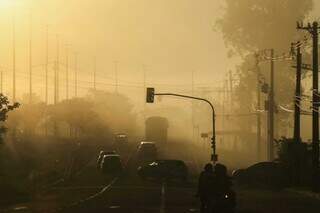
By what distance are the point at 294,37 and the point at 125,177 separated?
57.4 meters

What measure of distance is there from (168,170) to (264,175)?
7435 millimetres

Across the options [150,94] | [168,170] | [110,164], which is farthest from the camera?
[110,164]

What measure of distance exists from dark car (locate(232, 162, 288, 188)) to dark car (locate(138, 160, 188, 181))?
4.13 meters

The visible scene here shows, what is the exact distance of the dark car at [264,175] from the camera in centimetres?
6081

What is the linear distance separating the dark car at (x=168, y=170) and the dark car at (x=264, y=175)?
13.5ft

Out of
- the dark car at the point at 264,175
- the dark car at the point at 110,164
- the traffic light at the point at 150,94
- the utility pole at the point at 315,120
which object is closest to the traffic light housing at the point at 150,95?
the traffic light at the point at 150,94

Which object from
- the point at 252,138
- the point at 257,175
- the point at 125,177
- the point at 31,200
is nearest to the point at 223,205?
the point at 31,200

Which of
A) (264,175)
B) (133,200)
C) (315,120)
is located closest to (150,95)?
(264,175)

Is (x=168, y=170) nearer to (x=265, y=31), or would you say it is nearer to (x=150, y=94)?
(x=150, y=94)

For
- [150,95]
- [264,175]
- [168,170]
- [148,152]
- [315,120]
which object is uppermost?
[150,95]

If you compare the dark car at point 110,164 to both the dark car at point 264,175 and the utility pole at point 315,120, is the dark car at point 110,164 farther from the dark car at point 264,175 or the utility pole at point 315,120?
the utility pole at point 315,120

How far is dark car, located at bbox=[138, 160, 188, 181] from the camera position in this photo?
62.7 metres

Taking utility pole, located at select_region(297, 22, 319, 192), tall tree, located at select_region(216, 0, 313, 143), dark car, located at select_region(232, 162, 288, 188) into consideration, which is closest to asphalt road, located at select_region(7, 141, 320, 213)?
utility pole, located at select_region(297, 22, 319, 192)

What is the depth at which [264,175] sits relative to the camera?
6150cm
